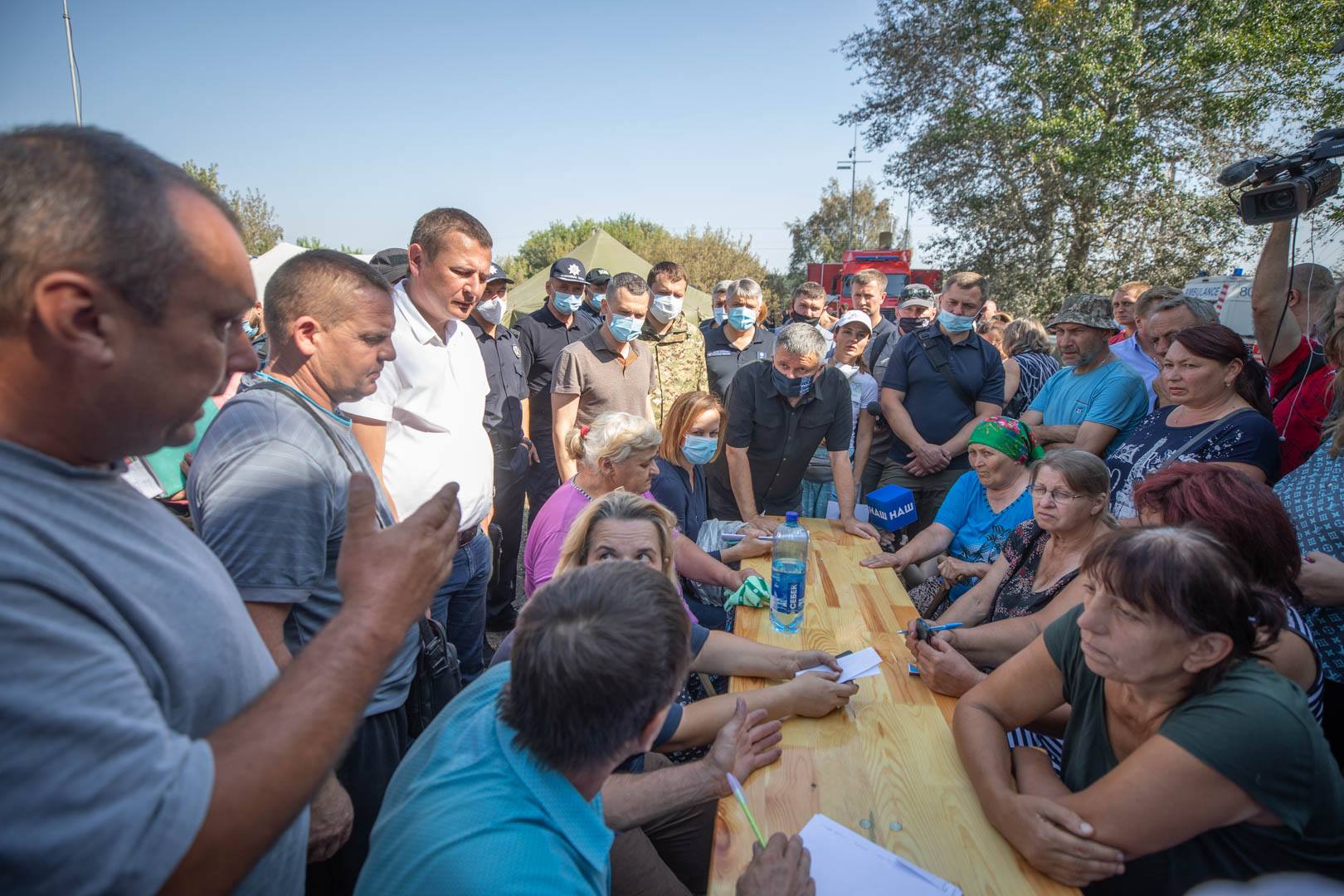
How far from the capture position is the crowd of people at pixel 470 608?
2.27ft

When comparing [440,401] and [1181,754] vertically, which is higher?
[440,401]

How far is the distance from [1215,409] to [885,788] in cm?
241

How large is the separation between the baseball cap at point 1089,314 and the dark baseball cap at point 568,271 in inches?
148

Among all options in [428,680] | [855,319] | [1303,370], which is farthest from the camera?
[855,319]

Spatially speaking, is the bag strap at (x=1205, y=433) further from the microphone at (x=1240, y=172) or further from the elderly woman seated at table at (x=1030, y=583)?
the microphone at (x=1240, y=172)

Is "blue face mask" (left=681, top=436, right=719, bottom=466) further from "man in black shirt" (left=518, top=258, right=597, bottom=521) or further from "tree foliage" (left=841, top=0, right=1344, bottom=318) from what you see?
"tree foliage" (left=841, top=0, right=1344, bottom=318)

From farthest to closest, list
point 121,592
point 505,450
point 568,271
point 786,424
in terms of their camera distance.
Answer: point 568,271
point 505,450
point 786,424
point 121,592

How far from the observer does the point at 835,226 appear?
40.0 meters

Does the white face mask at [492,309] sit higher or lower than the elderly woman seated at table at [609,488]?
higher

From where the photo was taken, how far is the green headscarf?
3303mm

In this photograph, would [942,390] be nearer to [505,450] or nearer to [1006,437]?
[1006,437]

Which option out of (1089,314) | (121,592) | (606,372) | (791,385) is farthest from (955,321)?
(121,592)

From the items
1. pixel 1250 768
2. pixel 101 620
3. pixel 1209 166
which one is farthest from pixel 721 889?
pixel 1209 166

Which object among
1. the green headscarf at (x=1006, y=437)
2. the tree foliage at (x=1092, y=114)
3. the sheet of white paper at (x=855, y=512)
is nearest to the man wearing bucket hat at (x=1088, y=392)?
the green headscarf at (x=1006, y=437)
